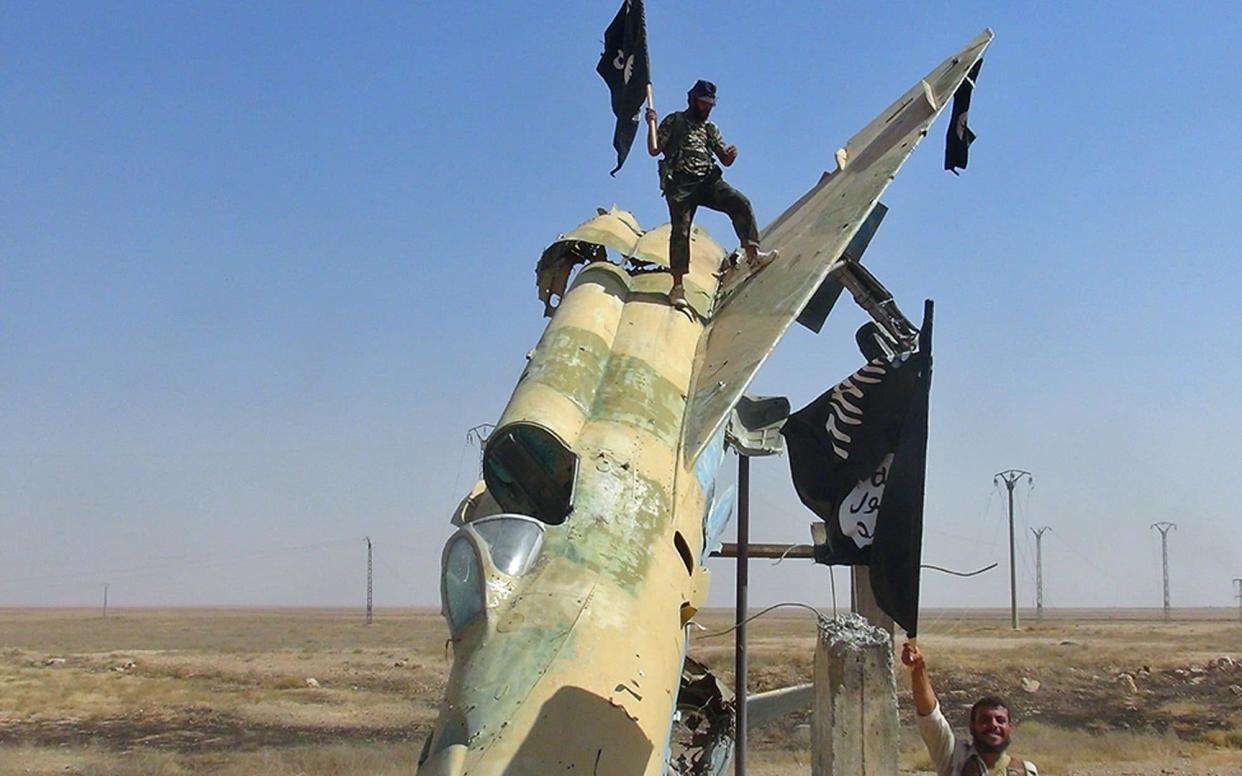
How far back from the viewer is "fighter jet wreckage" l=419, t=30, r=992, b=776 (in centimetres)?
642

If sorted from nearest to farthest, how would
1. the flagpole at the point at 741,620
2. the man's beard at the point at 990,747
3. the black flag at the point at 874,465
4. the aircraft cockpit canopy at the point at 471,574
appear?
the man's beard at the point at 990,747, the aircraft cockpit canopy at the point at 471,574, the black flag at the point at 874,465, the flagpole at the point at 741,620

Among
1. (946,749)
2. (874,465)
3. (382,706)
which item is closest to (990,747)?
(946,749)

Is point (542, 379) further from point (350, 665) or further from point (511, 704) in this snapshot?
point (350, 665)

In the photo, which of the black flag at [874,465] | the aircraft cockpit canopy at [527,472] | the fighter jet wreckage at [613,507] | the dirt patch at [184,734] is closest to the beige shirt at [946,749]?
the fighter jet wreckage at [613,507]

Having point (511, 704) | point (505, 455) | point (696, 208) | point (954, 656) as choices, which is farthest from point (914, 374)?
point (954, 656)

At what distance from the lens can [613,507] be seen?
7.78 meters

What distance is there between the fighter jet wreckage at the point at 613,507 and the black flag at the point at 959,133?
2.32 feet

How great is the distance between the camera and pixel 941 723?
612 centimetres

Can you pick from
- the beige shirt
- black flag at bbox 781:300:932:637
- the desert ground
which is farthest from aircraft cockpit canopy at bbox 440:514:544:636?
A: black flag at bbox 781:300:932:637

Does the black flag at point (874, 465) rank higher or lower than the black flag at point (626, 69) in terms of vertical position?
lower

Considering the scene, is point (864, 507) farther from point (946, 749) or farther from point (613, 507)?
point (946, 749)

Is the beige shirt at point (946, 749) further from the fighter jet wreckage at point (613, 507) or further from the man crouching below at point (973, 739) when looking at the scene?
the fighter jet wreckage at point (613, 507)

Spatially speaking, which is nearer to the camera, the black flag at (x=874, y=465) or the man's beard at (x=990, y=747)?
the man's beard at (x=990, y=747)

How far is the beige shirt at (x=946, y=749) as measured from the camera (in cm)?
589
